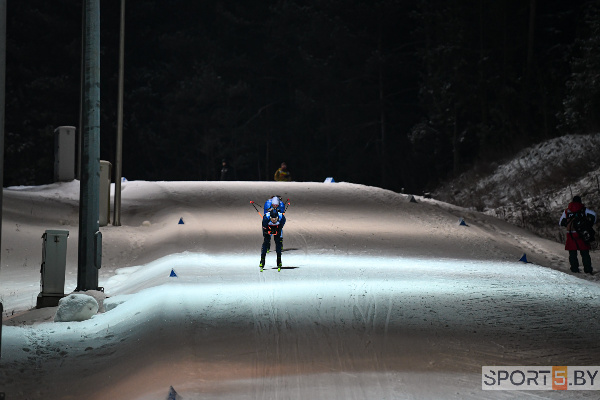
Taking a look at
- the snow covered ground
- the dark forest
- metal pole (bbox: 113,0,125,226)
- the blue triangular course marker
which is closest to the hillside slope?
the snow covered ground

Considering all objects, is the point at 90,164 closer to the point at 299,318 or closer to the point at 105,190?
the point at 299,318

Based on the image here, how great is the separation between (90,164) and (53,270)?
1.77m

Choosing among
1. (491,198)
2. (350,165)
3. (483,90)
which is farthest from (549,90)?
(350,165)

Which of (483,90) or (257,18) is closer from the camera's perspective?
(483,90)

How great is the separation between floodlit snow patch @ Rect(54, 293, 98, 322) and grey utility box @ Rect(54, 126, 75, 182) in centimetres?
1994

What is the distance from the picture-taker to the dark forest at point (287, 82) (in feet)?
179

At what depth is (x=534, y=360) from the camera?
32.0 feet

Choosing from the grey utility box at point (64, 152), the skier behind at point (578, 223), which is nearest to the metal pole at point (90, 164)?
the skier behind at point (578, 223)

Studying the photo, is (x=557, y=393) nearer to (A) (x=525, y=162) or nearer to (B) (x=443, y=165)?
(A) (x=525, y=162)

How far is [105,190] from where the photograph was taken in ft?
81.8

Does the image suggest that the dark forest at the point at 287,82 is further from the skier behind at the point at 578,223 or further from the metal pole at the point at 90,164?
the metal pole at the point at 90,164

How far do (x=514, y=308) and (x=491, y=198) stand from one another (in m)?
26.5

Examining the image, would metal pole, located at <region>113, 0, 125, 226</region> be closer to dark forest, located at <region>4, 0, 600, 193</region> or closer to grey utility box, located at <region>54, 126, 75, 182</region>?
grey utility box, located at <region>54, 126, 75, 182</region>

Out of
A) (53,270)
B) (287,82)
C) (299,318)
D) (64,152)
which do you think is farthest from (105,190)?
(287,82)
